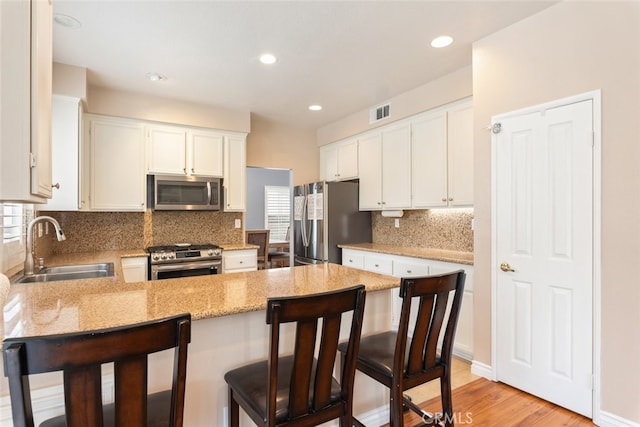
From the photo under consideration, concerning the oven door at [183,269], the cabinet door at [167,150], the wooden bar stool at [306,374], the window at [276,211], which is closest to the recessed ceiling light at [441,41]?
the wooden bar stool at [306,374]

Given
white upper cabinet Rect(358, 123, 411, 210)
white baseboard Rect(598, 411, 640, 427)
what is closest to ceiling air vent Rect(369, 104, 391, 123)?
white upper cabinet Rect(358, 123, 411, 210)

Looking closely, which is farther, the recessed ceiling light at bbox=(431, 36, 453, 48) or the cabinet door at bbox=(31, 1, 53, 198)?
the recessed ceiling light at bbox=(431, 36, 453, 48)

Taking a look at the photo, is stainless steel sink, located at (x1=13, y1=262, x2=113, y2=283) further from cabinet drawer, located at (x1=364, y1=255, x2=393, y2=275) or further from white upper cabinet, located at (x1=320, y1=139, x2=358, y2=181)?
white upper cabinet, located at (x1=320, y1=139, x2=358, y2=181)

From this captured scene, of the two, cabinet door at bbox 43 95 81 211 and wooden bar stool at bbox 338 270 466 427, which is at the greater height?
cabinet door at bbox 43 95 81 211

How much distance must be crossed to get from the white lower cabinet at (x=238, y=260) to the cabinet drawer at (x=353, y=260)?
120 centimetres

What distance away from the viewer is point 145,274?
11.8 ft

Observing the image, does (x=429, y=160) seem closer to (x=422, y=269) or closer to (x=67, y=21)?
(x=422, y=269)

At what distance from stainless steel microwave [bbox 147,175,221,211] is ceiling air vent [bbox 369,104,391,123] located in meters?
2.16

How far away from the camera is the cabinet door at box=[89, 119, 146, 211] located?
366cm

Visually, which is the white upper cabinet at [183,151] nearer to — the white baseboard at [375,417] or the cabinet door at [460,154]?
the cabinet door at [460,154]

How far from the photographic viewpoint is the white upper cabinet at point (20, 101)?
1.09 metres

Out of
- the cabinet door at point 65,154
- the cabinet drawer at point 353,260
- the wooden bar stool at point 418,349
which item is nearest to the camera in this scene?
the wooden bar stool at point 418,349

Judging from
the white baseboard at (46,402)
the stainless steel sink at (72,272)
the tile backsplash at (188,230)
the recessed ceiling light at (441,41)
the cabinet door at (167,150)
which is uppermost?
the recessed ceiling light at (441,41)

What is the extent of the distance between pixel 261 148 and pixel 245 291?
365cm
